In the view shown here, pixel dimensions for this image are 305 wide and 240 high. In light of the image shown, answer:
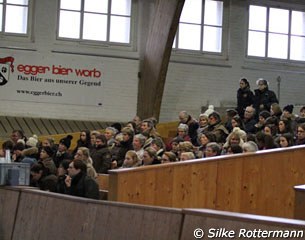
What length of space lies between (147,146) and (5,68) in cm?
598

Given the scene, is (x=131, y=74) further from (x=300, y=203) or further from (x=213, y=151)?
(x=300, y=203)

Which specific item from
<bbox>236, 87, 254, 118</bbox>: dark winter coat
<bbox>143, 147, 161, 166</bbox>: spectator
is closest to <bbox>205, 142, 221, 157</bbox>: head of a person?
<bbox>143, 147, 161, 166</bbox>: spectator

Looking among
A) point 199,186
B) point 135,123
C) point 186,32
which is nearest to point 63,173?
point 199,186

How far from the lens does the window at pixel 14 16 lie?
547 inches

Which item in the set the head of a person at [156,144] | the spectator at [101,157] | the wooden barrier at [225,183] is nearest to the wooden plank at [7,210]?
the wooden barrier at [225,183]

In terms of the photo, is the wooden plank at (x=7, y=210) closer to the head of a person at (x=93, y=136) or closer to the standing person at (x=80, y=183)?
the standing person at (x=80, y=183)

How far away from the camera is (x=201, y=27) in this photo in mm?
15266

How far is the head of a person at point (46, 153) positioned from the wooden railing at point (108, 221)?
10.6 feet

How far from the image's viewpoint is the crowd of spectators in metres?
7.03

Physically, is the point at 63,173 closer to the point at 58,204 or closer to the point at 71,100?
the point at 58,204

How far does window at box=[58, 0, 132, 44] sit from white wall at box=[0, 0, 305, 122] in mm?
225

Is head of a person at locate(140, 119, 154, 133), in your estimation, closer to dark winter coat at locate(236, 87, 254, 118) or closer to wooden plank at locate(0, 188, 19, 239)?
dark winter coat at locate(236, 87, 254, 118)

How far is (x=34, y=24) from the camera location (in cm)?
1410

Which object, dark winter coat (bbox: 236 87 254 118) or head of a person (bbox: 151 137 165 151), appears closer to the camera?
head of a person (bbox: 151 137 165 151)
